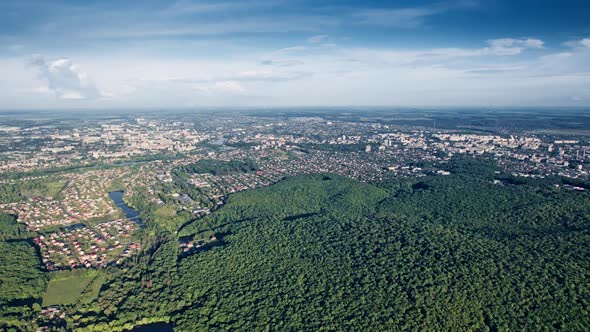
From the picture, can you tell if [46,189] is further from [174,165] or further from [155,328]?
[155,328]

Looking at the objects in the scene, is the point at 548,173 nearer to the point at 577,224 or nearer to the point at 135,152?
the point at 577,224

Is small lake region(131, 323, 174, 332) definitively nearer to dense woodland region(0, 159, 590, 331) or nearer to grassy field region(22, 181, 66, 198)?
dense woodland region(0, 159, 590, 331)

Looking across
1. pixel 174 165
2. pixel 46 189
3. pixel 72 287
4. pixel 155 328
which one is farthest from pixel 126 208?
pixel 155 328

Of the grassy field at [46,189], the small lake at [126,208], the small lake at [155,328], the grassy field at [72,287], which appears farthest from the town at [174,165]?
the small lake at [155,328]

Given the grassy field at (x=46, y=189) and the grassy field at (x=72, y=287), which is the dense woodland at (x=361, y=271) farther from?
the grassy field at (x=46, y=189)

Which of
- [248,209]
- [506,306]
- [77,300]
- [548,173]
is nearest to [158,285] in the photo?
[77,300]

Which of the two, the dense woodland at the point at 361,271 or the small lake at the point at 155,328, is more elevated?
the dense woodland at the point at 361,271

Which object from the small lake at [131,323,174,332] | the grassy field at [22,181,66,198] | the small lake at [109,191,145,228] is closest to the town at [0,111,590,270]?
the grassy field at [22,181,66,198]
